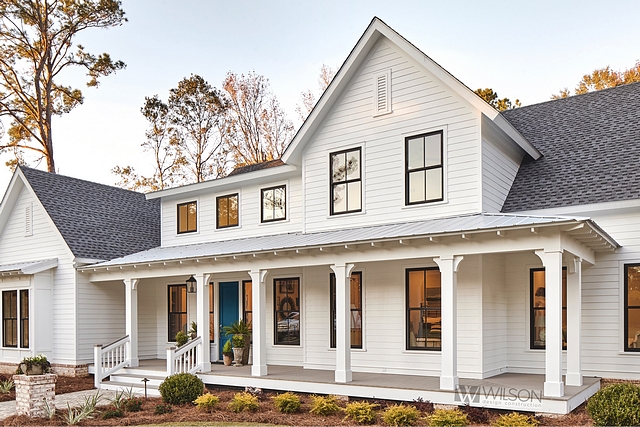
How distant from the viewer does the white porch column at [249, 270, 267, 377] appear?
1295 cm

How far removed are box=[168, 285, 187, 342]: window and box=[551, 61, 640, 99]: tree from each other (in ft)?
68.9

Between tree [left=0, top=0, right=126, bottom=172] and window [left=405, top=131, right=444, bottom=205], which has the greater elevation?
tree [left=0, top=0, right=126, bottom=172]

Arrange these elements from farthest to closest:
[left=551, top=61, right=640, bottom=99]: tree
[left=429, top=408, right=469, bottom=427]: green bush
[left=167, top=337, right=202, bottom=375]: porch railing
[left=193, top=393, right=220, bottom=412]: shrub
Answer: [left=551, top=61, right=640, bottom=99]: tree, [left=167, top=337, right=202, bottom=375]: porch railing, [left=193, top=393, right=220, bottom=412]: shrub, [left=429, top=408, right=469, bottom=427]: green bush

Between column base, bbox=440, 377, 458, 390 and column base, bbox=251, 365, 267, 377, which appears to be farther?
column base, bbox=251, 365, 267, 377

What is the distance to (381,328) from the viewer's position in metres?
13.2

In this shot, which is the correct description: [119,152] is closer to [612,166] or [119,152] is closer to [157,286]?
[157,286]

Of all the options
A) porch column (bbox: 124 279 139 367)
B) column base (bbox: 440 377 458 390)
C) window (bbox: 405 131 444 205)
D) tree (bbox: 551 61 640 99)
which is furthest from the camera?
tree (bbox: 551 61 640 99)

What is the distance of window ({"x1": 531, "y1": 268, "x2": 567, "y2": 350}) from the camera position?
40.4 feet

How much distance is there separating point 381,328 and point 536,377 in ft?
11.3

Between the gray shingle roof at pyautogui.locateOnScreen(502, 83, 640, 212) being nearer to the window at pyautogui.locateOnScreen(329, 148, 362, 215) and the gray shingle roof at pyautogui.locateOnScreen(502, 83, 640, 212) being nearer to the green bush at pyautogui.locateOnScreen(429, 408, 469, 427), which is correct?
the window at pyautogui.locateOnScreen(329, 148, 362, 215)

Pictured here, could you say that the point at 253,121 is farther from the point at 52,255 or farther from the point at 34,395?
the point at 34,395

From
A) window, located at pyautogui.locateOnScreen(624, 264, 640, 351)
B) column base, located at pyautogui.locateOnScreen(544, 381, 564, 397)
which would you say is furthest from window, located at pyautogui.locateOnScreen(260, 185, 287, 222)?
column base, located at pyautogui.locateOnScreen(544, 381, 564, 397)

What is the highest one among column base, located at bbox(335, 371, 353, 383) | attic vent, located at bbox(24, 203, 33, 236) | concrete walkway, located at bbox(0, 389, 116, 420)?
attic vent, located at bbox(24, 203, 33, 236)

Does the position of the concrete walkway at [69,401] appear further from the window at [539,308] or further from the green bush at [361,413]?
the window at [539,308]
